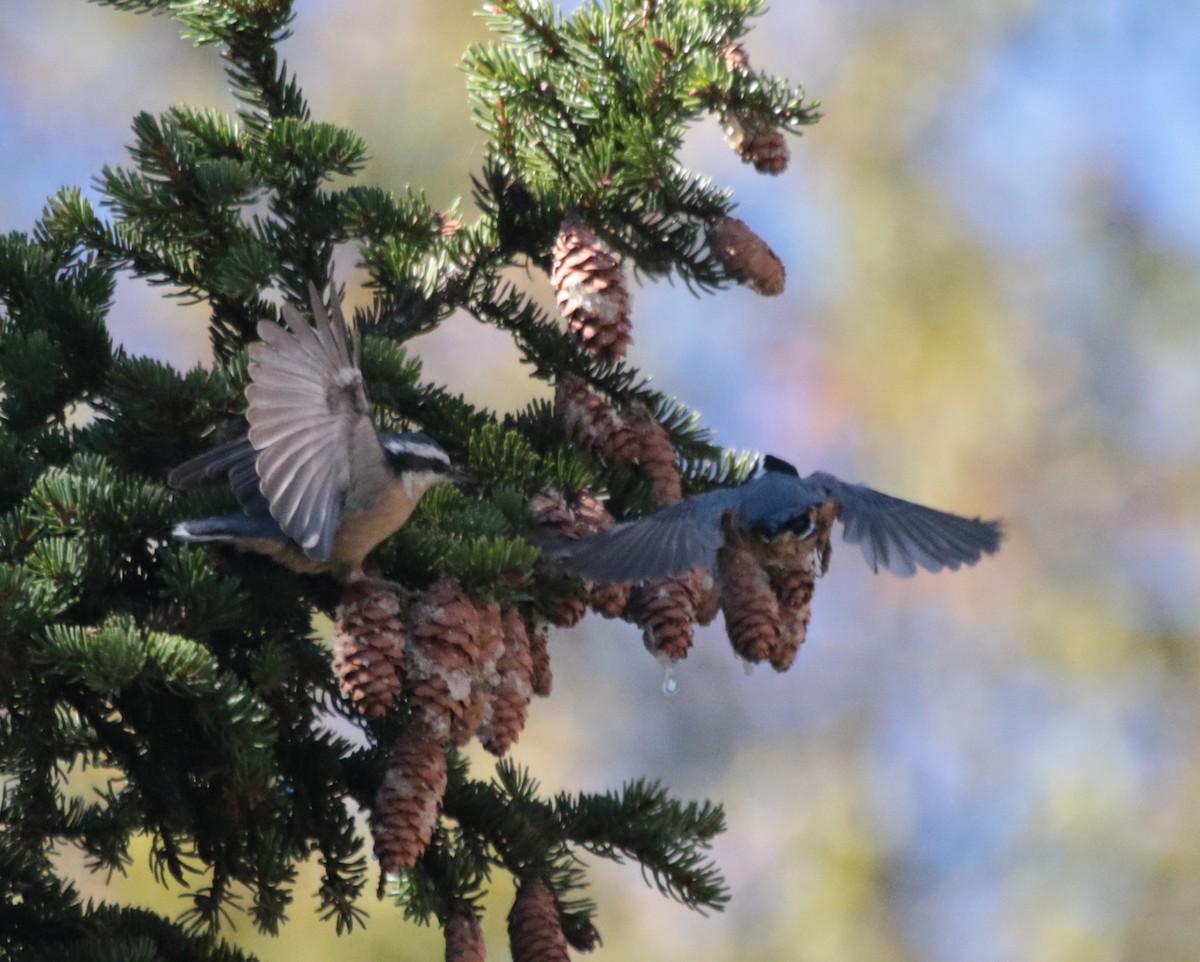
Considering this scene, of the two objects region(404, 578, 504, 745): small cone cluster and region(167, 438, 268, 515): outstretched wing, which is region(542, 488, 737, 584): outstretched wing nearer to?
region(404, 578, 504, 745): small cone cluster

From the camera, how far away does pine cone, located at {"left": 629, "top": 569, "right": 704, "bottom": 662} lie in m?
1.74

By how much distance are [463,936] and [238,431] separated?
63 cm

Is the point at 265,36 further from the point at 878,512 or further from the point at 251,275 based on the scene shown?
the point at 878,512

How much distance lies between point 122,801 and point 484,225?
2.90 feet

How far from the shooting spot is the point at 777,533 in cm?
192

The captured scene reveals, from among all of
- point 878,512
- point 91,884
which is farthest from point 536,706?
point 878,512

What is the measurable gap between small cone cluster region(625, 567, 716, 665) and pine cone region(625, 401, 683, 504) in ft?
0.48

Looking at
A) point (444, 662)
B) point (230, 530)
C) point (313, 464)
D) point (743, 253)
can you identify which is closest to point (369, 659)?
point (444, 662)

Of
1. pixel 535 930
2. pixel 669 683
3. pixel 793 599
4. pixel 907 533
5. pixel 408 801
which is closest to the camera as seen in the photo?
pixel 408 801

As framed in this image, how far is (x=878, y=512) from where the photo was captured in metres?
2.22

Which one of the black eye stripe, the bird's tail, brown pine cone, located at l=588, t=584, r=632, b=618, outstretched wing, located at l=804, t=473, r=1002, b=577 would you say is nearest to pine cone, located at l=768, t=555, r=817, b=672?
outstretched wing, located at l=804, t=473, r=1002, b=577

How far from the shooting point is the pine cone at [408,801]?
1460mm

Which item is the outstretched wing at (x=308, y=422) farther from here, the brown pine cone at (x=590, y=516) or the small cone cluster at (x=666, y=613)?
the small cone cluster at (x=666, y=613)

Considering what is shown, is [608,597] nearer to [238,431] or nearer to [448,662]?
[448,662]
